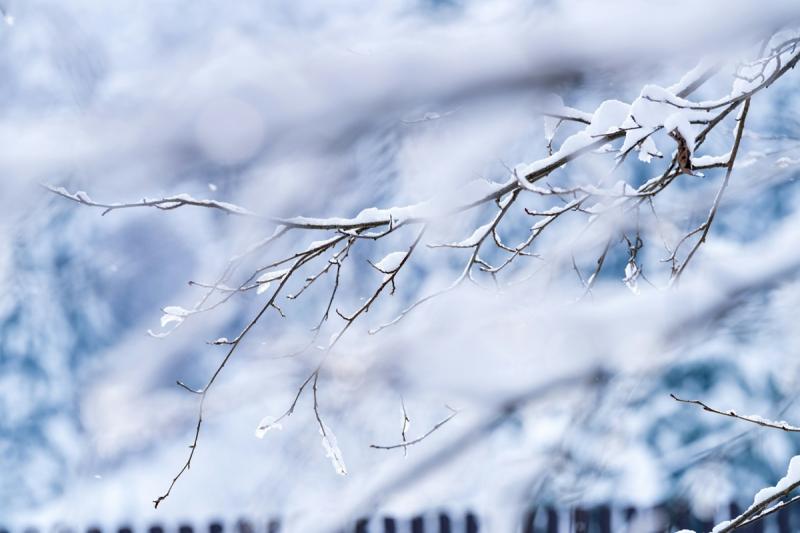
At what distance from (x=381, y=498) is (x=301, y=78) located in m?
1.74

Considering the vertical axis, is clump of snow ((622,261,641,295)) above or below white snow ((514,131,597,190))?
below

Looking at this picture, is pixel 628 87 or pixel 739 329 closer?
pixel 628 87

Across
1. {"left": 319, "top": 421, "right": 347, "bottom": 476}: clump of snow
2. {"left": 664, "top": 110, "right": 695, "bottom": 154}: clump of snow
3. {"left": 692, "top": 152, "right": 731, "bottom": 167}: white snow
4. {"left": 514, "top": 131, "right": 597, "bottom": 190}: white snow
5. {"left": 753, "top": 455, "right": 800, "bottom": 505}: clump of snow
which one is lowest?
{"left": 753, "top": 455, "right": 800, "bottom": 505}: clump of snow

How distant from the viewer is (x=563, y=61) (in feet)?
4.75

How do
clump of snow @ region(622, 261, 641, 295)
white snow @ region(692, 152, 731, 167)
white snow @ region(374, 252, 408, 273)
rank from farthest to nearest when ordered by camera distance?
clump of snow @ region(622, 261, 641, 295) → white snow @ region(374, 252, 408, 273) → white snow @ region(692, 152, 731, 167)

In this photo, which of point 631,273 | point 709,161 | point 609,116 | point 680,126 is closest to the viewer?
point 680,126

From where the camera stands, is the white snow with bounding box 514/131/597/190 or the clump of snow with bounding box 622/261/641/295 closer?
the white snow with bounding box 514/131/597/190

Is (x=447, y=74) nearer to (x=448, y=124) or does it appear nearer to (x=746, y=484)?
(x=448, y=124)

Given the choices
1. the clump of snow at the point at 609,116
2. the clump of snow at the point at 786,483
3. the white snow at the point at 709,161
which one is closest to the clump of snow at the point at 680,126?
the clump of snow at the point at 609,116

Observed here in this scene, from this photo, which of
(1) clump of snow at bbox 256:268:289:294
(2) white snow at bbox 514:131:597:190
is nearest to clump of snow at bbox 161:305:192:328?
(1) clump of snow at bbox 256:268:289:294

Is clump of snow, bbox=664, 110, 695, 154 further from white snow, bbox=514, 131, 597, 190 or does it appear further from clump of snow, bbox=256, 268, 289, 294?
clump of snow, bbox=256, 268, 289, 294

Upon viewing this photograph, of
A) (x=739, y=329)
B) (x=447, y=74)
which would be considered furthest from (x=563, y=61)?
(x=739, y=329)

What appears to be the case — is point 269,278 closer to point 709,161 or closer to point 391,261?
point 391,261

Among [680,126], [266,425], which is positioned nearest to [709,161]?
[680,126]
